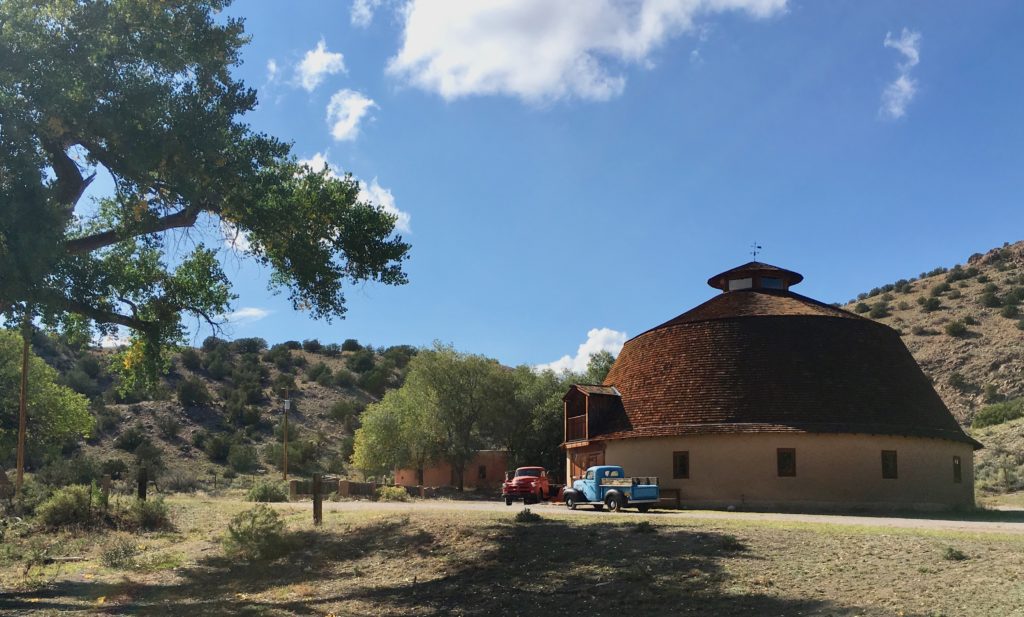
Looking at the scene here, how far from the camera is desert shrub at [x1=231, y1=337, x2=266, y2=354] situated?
9933 centimetres

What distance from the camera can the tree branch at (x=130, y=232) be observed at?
18594mm

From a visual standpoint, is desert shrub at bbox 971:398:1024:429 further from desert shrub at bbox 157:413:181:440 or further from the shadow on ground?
desert shrub at bbox 157:413:181:440

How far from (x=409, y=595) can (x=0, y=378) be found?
43.1 meters

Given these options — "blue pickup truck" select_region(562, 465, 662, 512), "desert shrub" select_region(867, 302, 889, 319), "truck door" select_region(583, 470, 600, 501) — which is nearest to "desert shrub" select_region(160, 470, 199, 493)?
"blue pickup truck" select_region(562, 465, 662, 512)

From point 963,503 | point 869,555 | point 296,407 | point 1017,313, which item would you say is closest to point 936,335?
point 1017,313

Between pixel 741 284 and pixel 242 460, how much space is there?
4306cm

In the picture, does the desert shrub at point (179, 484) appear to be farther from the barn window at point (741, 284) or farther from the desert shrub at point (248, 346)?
the desert shrub at point (248, 346)

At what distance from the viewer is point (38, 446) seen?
164 ft

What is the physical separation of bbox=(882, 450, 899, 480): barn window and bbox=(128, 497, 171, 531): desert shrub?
941 inches

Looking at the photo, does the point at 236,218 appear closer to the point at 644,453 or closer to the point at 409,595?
the point at 409,595

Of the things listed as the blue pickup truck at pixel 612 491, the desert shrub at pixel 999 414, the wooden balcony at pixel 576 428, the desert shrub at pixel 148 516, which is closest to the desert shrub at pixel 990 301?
the desert shrub at pixel 999 414

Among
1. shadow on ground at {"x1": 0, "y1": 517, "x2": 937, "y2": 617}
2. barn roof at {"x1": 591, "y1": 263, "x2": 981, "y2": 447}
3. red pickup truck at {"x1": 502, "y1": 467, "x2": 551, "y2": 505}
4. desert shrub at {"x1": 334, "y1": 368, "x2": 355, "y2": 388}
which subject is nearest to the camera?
shadow on ground at {"x1": 0, "y1": 517, "x2": 937, "y2": 617}

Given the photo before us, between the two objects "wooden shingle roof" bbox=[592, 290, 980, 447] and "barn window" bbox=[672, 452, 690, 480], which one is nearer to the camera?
"wooden shingle roof" bbox=[592, 290, 980, 447]

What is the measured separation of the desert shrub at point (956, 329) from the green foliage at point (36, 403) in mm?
67258
